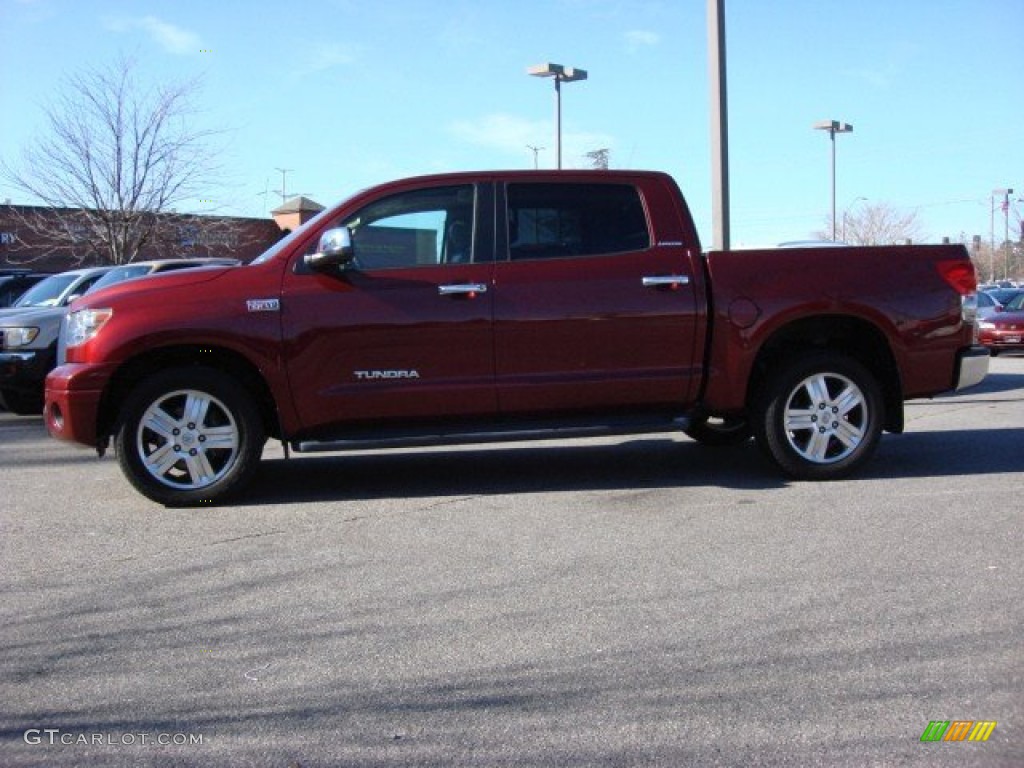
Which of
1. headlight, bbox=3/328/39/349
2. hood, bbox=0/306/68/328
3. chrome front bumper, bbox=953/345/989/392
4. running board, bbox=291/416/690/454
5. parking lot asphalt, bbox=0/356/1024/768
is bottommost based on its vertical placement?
parking lot asphalt, bbox=0/356/1024/768

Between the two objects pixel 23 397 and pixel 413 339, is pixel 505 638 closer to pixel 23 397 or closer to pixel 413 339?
pixel 413 339

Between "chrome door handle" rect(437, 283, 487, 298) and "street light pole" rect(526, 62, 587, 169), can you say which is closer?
"chrome door handle" rect(437, 283, 487, 298)

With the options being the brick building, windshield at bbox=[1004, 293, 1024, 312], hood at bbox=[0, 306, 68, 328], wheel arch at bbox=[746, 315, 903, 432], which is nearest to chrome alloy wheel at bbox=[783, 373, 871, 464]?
wheel arch at bbox=[746, 315, 903, 432]

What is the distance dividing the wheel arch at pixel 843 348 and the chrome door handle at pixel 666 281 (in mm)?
737

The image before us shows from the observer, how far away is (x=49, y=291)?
12.6 m

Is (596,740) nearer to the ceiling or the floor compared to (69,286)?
nearer to the floor

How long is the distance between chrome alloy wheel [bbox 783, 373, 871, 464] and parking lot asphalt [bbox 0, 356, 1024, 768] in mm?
260

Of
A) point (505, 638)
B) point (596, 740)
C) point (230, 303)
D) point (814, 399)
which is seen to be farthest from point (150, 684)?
point (814, 399)

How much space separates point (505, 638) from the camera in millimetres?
4121

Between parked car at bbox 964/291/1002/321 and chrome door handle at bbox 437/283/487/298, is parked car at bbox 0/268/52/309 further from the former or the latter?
parked car at bbox 964/291/1002/321

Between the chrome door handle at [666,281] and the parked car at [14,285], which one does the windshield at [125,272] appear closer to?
the parked car at [14,285]

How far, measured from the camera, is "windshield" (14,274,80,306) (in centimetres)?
1231

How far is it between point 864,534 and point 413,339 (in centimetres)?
286

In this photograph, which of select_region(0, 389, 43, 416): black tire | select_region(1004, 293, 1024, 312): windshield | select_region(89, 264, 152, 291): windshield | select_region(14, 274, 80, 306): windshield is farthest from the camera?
select_region(1004, 293, 1024, 312): windshield
